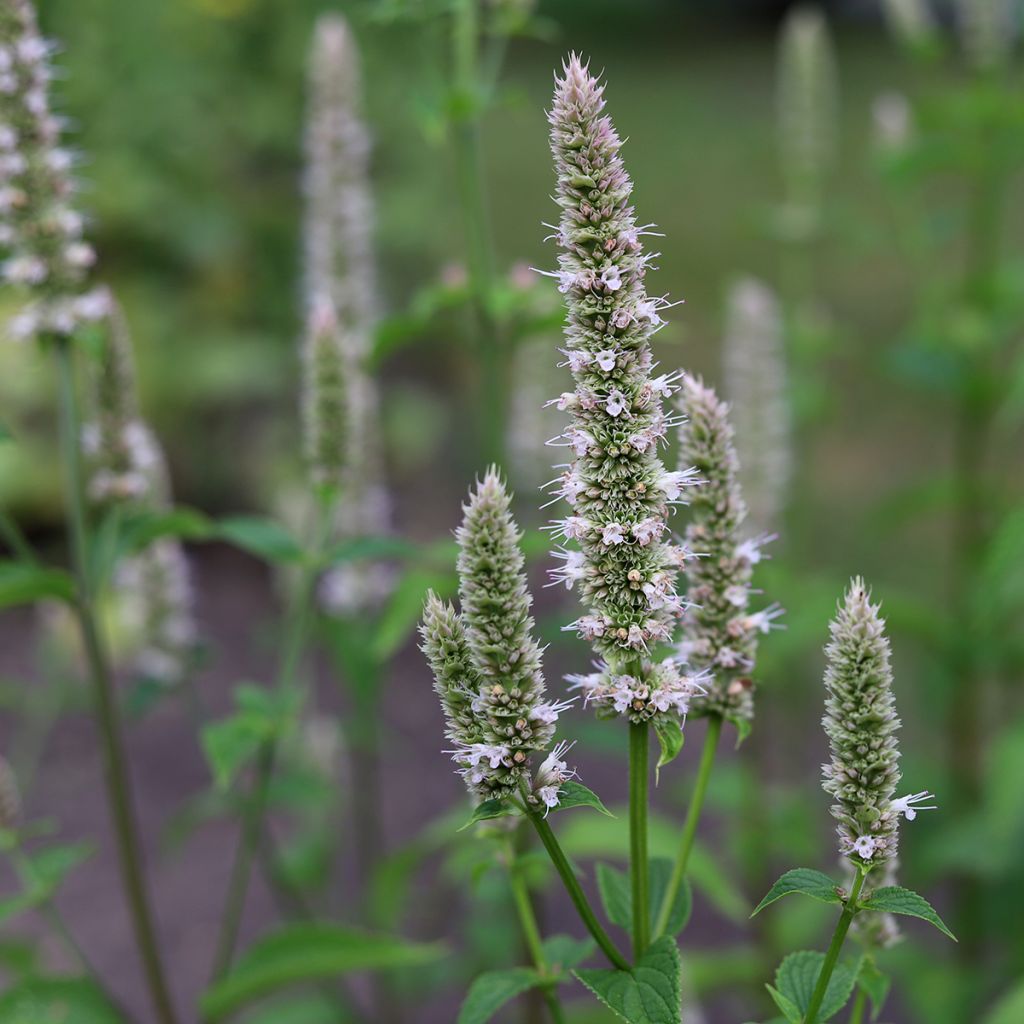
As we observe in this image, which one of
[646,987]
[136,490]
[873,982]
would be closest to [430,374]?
[136,490]

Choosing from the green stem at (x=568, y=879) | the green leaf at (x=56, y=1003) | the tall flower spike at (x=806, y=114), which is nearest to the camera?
the green stem at (x=568, y=879)

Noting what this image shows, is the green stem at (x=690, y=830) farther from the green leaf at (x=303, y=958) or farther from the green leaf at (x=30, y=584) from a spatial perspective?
the green leaf at (x=30, y=584)

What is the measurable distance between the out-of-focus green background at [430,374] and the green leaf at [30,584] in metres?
1.02

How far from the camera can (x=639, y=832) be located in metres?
1.30

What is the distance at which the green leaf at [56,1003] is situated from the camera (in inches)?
83.4

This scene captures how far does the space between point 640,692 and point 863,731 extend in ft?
0.72

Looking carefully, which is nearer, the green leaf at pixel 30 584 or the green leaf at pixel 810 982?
the green leaf at pixel 810 982

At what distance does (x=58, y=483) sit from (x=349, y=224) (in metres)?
3.47

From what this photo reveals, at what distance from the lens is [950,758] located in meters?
3.74

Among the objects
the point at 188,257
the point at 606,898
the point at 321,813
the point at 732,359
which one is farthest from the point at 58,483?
the point at 606,898

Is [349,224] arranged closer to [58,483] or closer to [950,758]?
[950,758]

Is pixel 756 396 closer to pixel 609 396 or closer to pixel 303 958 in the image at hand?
pixel 303 958

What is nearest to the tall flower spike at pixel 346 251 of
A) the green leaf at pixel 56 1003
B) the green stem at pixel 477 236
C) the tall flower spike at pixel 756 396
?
the green stem at pixel 477 236

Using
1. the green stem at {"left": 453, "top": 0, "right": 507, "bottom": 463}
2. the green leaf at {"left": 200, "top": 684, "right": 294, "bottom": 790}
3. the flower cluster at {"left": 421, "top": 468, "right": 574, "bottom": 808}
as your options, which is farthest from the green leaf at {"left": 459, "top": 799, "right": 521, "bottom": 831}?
the green stem at {"left": 453, "top": 0, "right": 507, "bottom": 463}
